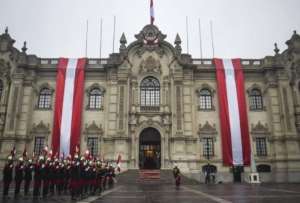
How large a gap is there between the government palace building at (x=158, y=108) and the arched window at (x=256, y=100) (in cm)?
13

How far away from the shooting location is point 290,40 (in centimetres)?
3769

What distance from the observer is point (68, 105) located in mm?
35688

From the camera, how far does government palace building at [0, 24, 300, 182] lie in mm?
34156

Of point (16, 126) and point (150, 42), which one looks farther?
point (150, 42)

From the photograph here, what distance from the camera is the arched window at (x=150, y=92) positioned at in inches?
1448

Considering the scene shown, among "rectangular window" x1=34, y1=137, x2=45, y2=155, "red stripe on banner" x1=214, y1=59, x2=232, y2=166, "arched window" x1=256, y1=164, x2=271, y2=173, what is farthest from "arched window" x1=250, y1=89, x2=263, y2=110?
"rectangular window" x1=34, y1=137, x2=45, y2=155

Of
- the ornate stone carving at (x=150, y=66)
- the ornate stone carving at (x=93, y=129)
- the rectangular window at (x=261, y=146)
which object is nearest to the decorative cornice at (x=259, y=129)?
the rectangular window at (x=261, y=146)

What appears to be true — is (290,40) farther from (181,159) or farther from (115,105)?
(115,105)

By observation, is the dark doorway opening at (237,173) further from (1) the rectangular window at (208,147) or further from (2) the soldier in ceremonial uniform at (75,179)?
(2) the soldier in ceremonial uniform at (75,179)

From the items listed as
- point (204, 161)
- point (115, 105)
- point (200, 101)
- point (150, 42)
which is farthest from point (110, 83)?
point (204, 161)

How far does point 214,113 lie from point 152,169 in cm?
→ 1067

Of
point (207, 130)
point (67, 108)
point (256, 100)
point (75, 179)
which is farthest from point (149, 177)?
point (256, 100)

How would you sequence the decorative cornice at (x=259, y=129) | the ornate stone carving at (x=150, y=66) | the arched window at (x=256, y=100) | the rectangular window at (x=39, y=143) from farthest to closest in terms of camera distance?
the ornate stone carving at (x=150, y=66) → the arched window at (x=256, y=100) → the decorative cornice at (x=259, y=129) → the rectangular window at (x=39, y=143)

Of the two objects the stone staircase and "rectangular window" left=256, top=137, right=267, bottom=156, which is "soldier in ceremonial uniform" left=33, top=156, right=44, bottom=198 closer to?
the stone staircase
